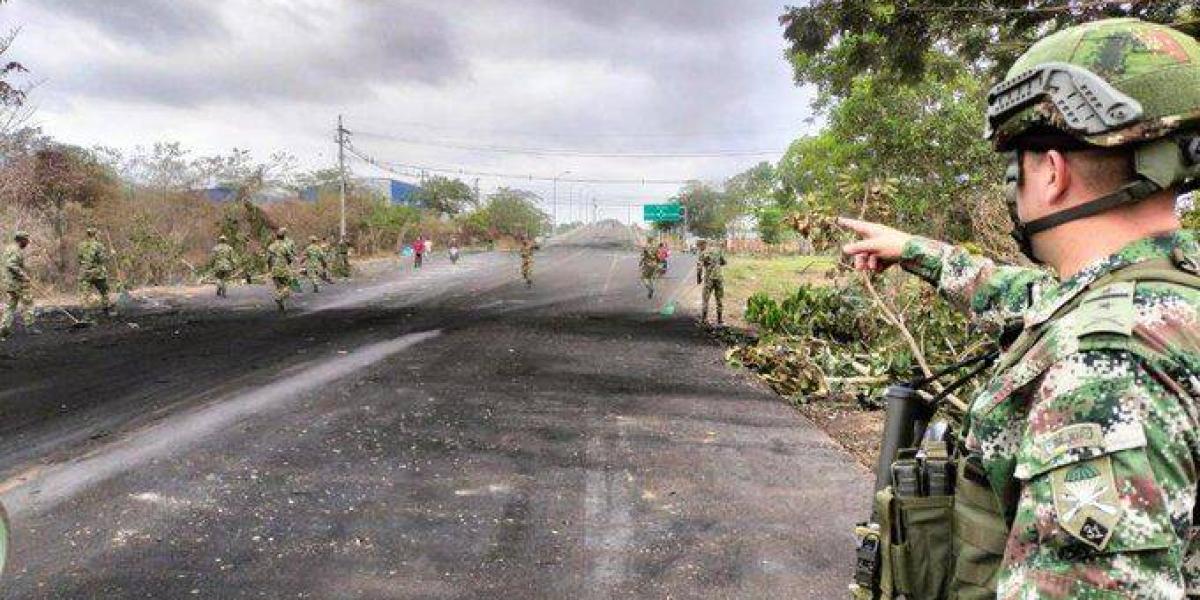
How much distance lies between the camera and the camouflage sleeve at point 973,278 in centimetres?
204

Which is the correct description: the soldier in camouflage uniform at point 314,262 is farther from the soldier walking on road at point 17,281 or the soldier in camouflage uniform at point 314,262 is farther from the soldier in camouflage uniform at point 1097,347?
the soldier in camouflage uniform at point 1097,347

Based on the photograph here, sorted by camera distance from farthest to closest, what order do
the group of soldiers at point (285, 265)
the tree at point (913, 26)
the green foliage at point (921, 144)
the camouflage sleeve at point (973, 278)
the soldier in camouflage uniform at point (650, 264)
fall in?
1. the soldier in camouflage uniform at point (650, 264)
2. the green foliage at point (921, 144)
3. the group of soldiers at point (285, 265)
4. the tree at point (913, 26)
5. the camouflage sleeve at point (973, 278)

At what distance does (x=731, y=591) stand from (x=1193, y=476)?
2931 millimetres

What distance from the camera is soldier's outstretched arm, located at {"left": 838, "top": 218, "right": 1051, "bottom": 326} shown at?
6.74 ft

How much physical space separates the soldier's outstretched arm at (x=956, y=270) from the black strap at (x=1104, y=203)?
75 cm

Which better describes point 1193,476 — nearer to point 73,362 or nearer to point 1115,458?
point 1115,458

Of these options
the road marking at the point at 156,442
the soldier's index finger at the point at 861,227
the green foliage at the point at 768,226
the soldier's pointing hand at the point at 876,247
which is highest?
the green foliage at the point at 768,226

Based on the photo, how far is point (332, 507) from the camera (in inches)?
184

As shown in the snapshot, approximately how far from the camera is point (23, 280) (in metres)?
12.6

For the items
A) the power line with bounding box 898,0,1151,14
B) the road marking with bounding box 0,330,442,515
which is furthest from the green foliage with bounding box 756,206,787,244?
the road marking with bounding box 0,330,442,515

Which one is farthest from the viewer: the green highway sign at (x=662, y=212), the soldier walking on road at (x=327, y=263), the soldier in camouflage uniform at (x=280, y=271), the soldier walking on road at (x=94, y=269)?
the green highway sign at (x=662, y=212)

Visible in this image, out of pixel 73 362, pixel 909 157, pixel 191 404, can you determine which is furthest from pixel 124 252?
pixel 909 157

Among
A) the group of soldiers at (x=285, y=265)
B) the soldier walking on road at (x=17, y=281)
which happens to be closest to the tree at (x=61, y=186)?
the group of soldiers at (x=285, y=265)

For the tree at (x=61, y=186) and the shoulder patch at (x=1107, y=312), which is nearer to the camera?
the shoulder patch at (x=1107, y=312)
